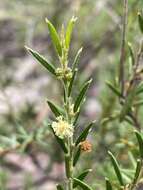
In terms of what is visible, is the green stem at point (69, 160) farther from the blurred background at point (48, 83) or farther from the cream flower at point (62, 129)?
the blurred background at point (48, 83)

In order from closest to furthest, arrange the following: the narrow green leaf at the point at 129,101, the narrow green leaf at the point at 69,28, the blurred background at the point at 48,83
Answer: the narrow green leaf at the point at 69,28
the narrow green leaf at the point at 129,101
the blurred background at the point at 48,83

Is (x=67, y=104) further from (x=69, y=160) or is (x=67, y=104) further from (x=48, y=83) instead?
(x=48, y=83)

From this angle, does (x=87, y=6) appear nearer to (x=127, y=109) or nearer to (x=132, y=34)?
(x=132, y=34)

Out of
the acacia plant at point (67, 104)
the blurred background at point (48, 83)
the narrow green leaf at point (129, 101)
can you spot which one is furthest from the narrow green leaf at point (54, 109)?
the blurred background at point (48, 83)

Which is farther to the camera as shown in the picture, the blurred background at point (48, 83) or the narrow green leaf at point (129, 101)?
the blurred background at point (48, 83)

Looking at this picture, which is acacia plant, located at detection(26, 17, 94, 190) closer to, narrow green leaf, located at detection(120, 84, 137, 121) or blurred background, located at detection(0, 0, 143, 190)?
narrow green leaf, located at detection(120, 84, 137, 121)
